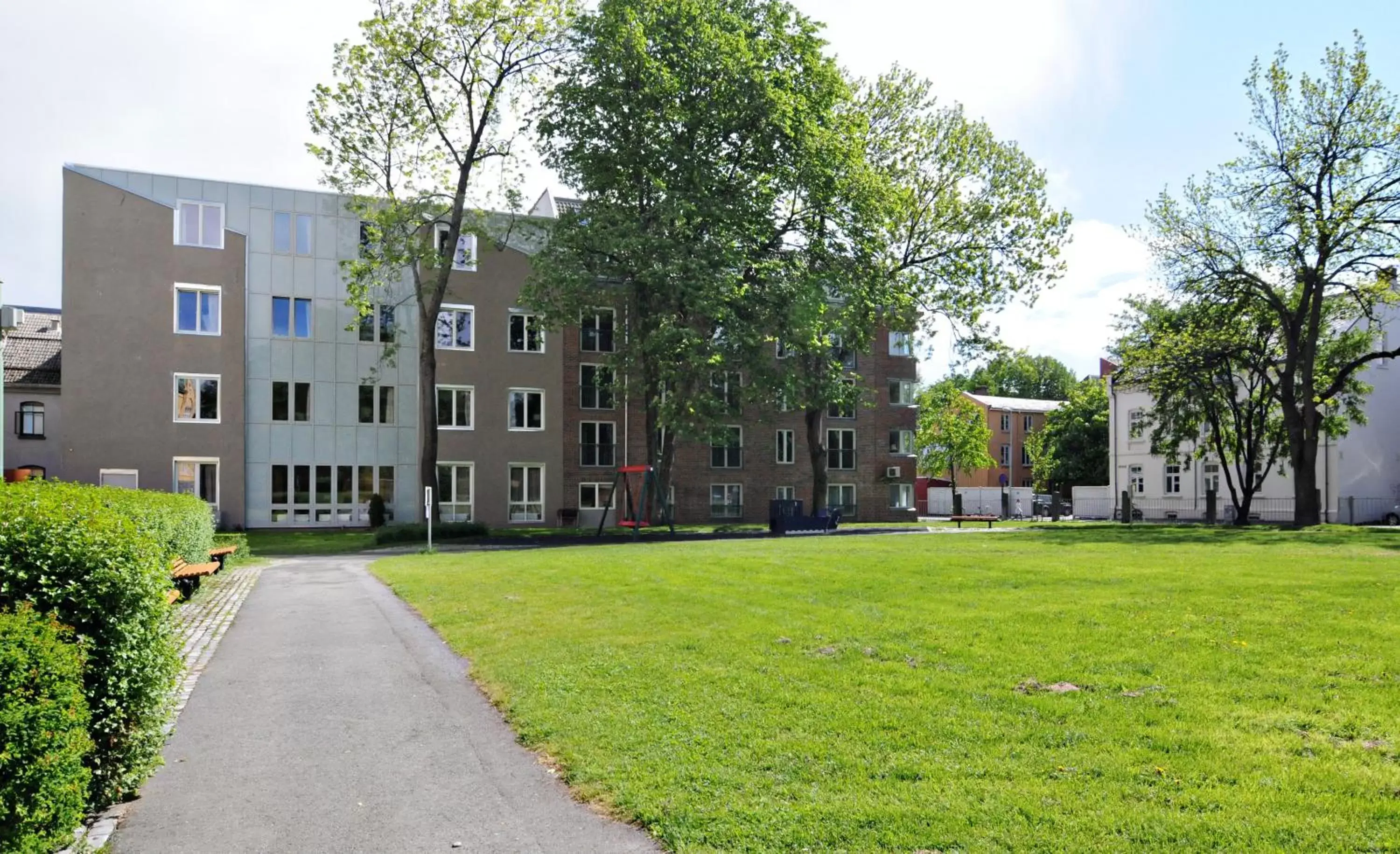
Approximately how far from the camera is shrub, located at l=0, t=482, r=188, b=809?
5.30 meters

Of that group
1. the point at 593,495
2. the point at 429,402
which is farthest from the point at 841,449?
the point at 429,402

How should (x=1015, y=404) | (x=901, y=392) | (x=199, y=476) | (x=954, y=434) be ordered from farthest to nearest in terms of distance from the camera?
1. (x=1015, y=404)
2. (x=954, y=434)
3. (x=901, y=392)
4. (x=199, y=476)

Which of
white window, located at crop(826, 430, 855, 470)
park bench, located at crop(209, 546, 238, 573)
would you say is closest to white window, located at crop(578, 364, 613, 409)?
white window, located at crop(826, 430, 855, 470)

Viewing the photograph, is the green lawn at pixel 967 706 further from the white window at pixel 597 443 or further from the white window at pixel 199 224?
the white window at pixel 597 443

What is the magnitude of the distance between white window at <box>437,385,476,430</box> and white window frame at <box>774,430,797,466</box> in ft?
56.0

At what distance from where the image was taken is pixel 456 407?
44.5m

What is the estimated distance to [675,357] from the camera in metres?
31.8

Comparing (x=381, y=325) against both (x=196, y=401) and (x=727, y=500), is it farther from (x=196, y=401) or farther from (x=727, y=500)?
(x=727, y=500)

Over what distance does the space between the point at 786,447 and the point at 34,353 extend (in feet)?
121

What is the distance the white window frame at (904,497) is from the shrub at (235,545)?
3652cm

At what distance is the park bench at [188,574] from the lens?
1536cm

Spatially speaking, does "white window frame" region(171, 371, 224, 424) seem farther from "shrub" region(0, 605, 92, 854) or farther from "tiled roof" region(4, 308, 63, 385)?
"shrub" region(0, 605, 92, 854)

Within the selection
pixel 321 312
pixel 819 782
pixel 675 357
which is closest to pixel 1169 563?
pixel 819 782

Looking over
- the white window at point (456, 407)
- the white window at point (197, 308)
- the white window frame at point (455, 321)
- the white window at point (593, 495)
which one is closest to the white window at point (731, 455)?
the white window at point (593, 495)
